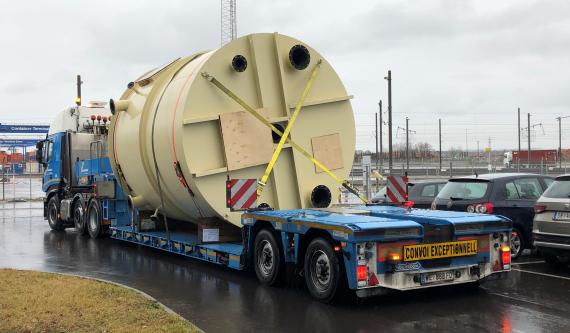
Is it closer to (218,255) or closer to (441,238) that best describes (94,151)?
(218,255)

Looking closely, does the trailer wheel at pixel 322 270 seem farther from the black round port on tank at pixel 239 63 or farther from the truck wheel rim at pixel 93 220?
the truck wheel rim at pixel 93 220

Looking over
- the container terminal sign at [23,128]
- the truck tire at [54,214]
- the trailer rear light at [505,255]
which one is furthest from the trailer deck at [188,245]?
the container terminal sign at [23,128]

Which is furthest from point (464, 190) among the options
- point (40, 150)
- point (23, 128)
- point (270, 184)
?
point (23, 128)

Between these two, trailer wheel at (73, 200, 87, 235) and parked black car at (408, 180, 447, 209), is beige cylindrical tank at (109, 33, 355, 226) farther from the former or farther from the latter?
trailer wheel at (73, 200, 87, 235)

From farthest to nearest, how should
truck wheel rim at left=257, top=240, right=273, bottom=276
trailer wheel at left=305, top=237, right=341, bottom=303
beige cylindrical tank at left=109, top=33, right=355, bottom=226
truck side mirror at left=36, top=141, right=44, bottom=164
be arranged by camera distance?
truck side mirror at left=36, top=141, right=44, bottom=164, beige cylindrical tank at left=109, top=33, right=355, bottom=226, truck wheel rim at left=257, top=240, right=273, bottom=276, trailer wheel at left=305, top=237, right=341, bottom=303

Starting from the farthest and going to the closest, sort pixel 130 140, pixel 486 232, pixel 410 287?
pixel 130 140 < pixel 486 232 < pixel 410 287

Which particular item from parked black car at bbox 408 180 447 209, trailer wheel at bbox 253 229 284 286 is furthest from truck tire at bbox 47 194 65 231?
trailer wheel at bbox 253 229 284 286

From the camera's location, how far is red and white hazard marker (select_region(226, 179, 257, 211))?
9156 millimetres

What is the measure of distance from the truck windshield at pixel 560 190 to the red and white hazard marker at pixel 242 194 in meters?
4.67

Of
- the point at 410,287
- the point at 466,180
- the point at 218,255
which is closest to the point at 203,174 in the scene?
the point at 218,255

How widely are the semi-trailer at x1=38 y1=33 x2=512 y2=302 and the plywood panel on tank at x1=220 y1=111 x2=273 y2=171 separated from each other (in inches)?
0.7

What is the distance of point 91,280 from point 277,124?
3960 millimetres

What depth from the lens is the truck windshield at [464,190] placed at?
1136 cm

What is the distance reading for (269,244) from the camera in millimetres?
8570
